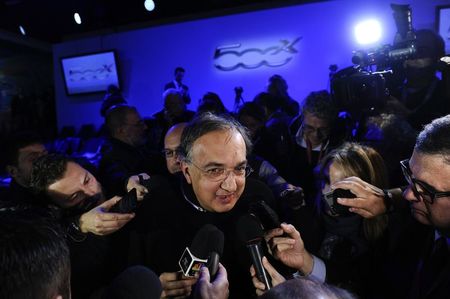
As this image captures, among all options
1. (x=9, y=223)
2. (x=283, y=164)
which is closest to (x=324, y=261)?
(x=9, y=223)

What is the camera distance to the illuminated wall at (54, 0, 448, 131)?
611cm

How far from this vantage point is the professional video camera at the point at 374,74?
1889mm

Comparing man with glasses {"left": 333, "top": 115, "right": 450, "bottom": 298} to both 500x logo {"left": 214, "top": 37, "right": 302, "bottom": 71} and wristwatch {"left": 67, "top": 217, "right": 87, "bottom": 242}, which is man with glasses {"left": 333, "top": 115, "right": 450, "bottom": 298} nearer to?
wristwatch {"left": 67, "top": 217, "right": 87, "bottom": 242}

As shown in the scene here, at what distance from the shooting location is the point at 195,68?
24.3 ft

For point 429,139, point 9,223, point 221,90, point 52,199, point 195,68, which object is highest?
point 195,68

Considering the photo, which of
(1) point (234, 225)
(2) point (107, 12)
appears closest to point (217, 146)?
(1) point (234, 225)

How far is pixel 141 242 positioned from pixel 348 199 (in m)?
0.82

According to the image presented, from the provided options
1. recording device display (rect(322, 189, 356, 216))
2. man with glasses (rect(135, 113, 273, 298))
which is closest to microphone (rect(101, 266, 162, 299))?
man with glasses (rect(135, 113, 273, 298))

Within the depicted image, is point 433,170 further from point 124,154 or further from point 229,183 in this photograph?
point 124,154

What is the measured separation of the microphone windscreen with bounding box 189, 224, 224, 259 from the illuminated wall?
5.69 meters

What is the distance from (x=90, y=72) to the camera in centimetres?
832

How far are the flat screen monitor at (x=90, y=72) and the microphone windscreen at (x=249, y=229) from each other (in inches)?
294

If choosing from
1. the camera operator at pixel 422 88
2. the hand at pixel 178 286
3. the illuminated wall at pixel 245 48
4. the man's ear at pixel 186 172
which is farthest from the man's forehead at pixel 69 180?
the illuminated wall at pixel 245 48

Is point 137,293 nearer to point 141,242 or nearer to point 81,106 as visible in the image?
point 141,242
